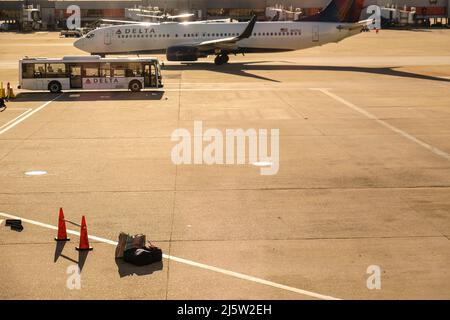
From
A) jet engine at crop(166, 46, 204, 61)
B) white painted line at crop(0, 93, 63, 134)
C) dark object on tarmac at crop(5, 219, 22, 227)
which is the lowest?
dark object on tarmac at crop(5, 219, 22, 227)

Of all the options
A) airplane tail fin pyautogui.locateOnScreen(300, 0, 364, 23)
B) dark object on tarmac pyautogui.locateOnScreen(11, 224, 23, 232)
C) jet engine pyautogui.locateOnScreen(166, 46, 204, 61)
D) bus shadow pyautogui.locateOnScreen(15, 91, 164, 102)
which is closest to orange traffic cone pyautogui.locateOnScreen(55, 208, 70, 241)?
dark object on tarmac pyautogui.locateOnScreen(11, 224, 23, 232)

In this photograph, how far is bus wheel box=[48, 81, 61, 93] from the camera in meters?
55.1

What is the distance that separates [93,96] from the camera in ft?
177

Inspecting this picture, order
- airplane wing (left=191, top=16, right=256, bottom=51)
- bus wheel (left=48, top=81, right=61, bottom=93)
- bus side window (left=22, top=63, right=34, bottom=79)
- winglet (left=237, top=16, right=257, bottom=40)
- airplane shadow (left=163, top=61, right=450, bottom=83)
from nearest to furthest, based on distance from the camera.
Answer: bus side window (left=22, top=63, right=34, bottom=79) → bus wheel (left=48, top=81, right=61, bottom=93) → airplane shadow (left=163, top=61, right=450, bottom=83) → winglet (left=237, top=16, right=257, bottom=40) → airplane wing (left=191, top=16, right=256, bottom=51)

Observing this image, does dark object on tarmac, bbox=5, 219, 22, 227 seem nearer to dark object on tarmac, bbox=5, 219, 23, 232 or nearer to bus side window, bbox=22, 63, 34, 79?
dark object on tarmac, bbox=5, 219, 23, 232

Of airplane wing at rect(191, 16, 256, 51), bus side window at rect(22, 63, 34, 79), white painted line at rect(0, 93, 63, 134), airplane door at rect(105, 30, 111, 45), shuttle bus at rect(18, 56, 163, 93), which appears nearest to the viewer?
white painted line at rect(0, 93, 63, 134)

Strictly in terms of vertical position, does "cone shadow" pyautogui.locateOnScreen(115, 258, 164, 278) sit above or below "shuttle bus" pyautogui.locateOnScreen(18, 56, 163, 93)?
below

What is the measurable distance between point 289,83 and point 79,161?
29.8m

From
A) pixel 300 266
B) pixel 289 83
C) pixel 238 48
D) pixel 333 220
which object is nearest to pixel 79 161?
pixel 333 220

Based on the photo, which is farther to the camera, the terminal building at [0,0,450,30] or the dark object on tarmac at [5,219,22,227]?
the terminal building at [0,0,450,30]

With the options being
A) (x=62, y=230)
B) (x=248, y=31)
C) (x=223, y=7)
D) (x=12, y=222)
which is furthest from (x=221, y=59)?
(x=223, y=7)

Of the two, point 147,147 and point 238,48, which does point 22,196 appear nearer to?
point 147,147

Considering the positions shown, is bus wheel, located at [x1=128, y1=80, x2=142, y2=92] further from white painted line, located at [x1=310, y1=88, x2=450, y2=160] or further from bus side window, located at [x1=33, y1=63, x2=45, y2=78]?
white painted line, located at [x1=310, y1=88, x2=450, y2=160]

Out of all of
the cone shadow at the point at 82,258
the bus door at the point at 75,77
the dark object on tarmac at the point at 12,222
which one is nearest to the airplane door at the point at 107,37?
the bus door at the point at 75,77
